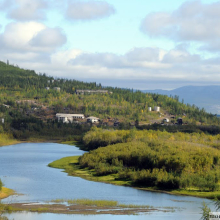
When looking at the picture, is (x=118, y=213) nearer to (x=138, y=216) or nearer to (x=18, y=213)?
(x=138, y=216)

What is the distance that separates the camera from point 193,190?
2717 inches

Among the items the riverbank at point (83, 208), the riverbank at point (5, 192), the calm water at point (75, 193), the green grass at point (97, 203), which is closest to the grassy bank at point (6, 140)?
the calm water at point (75, 193)

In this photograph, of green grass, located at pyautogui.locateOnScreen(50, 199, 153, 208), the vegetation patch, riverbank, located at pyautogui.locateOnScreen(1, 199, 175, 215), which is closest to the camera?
riverbank, located at pyautogui.locateOnScreen(1, 199, 175, 215)

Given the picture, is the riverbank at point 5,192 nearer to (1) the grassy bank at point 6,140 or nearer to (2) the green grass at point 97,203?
(2) the green grass at point 97,203

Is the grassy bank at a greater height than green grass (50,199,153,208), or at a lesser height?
lesser

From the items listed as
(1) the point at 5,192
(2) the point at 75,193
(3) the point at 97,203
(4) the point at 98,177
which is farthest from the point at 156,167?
(1) the point at 5,192

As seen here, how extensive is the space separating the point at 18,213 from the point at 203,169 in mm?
35345

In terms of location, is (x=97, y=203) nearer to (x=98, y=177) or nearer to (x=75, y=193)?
(x=75, y=193)

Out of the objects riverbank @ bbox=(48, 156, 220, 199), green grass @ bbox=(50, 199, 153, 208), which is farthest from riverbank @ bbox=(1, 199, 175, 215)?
riverbank @ bbox=(48, 156, 220, 199)

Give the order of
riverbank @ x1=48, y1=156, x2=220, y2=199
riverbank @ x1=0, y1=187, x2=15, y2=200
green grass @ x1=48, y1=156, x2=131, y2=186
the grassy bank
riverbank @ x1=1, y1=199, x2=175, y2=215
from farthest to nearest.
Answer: the grassy bank → green grass @ x1=48, y1=156, x2=131, y2=186 → riverbank @ x1=48, y1=156, x2=220, y2=199 → riverbank @ x1=0, y1=187, x2=15, y2=200 → riverbank @ x1=1, y1=199, x2=175, y2=215

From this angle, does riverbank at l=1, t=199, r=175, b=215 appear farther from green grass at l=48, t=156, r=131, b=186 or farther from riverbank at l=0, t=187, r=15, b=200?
green grass at l=48, t=156, r=131, b=186

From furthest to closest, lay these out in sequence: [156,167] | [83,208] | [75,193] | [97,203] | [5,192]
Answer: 1. [156,167]
2. [75,193]
3. [5,192]
4. [97,203]
5. [83,208]

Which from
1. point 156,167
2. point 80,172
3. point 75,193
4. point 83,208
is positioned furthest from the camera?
point 80,172

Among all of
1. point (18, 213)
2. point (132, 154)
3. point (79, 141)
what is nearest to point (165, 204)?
point (18, 213)
